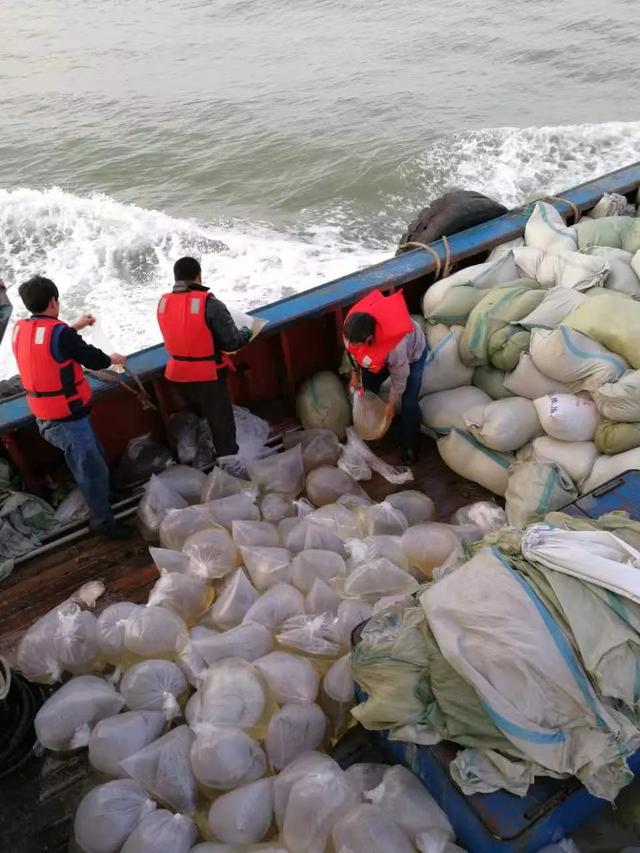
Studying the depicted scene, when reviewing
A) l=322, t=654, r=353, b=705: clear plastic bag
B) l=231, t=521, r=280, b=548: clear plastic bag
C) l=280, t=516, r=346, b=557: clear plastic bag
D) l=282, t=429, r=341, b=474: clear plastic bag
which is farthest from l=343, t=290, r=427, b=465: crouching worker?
l=322, t=654, r=353, b=705: clear plastic bag

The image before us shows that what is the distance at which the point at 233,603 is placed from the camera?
9.27ft

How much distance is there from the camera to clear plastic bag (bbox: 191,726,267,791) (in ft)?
7.27

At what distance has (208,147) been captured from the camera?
1293 centimetres

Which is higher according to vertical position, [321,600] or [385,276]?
[385,276]

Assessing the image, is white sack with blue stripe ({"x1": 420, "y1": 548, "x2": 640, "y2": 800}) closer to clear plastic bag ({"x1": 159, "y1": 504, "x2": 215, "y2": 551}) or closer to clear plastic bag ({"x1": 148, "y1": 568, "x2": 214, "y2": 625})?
clear plastic bag ({"x1": 148, "y1": 568, "x2": 214, "y2": 625})

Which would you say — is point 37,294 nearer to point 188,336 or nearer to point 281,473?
point 188,336

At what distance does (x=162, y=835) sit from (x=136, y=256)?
865 centimetres

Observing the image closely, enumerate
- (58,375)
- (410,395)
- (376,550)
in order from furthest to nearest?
(410,395) < (58,375) < (376,550)

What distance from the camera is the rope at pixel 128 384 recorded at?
3549 millimetres

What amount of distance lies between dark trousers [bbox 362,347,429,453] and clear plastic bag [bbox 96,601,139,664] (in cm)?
185

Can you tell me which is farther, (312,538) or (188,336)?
(188,336)

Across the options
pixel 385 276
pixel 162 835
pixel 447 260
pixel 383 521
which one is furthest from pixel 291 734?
pixel 447 260

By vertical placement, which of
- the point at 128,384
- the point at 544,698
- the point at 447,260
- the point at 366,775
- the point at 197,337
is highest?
the point at 197,337

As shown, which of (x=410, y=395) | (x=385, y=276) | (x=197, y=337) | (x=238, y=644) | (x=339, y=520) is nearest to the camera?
(x=238, y=644)
